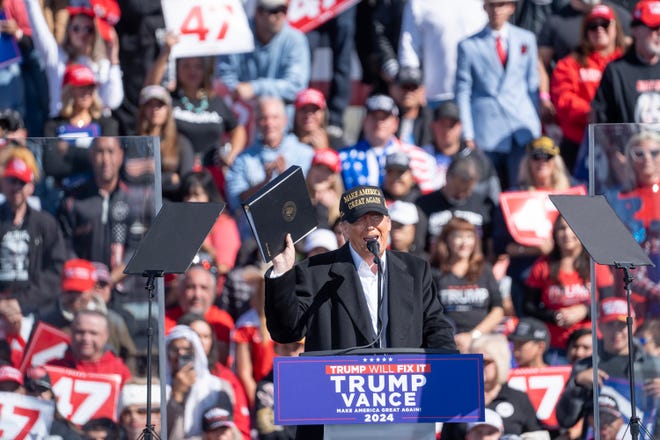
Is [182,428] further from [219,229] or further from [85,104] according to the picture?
[85,104]

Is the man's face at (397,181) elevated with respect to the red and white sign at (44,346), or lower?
elevated

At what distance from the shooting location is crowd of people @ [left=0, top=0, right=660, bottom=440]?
23.6ft

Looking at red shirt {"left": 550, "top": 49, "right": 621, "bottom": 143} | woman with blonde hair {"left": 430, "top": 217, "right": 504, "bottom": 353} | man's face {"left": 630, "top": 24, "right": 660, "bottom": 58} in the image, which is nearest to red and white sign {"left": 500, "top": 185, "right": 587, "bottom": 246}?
woman with blonde hair {"left": 430, "top": 217, "right": 504, "bottom": 353}

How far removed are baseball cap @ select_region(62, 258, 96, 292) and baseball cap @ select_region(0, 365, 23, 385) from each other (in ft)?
1.63

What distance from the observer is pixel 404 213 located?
30.8ft

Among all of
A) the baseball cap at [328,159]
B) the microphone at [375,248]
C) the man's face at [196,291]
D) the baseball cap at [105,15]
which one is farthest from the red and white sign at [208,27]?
the microphone at [375,248]

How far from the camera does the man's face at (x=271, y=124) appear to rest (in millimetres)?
10109

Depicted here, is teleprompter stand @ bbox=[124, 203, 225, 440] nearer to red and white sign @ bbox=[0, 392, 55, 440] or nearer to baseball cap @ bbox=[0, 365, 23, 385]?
red and white sign @ bbox=[0, 392, 55, 440]

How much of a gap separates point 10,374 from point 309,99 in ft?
12.6

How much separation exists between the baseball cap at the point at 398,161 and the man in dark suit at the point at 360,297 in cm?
364

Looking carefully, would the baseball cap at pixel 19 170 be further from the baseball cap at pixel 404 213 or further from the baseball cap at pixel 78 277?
the baseball cap at pixel 404 213

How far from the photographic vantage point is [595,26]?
34.9 ft

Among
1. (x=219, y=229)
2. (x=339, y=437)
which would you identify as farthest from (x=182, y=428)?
(x=339, y=437)

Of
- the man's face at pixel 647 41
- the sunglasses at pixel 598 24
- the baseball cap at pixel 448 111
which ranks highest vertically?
the sunglasses at pixel 598 24
